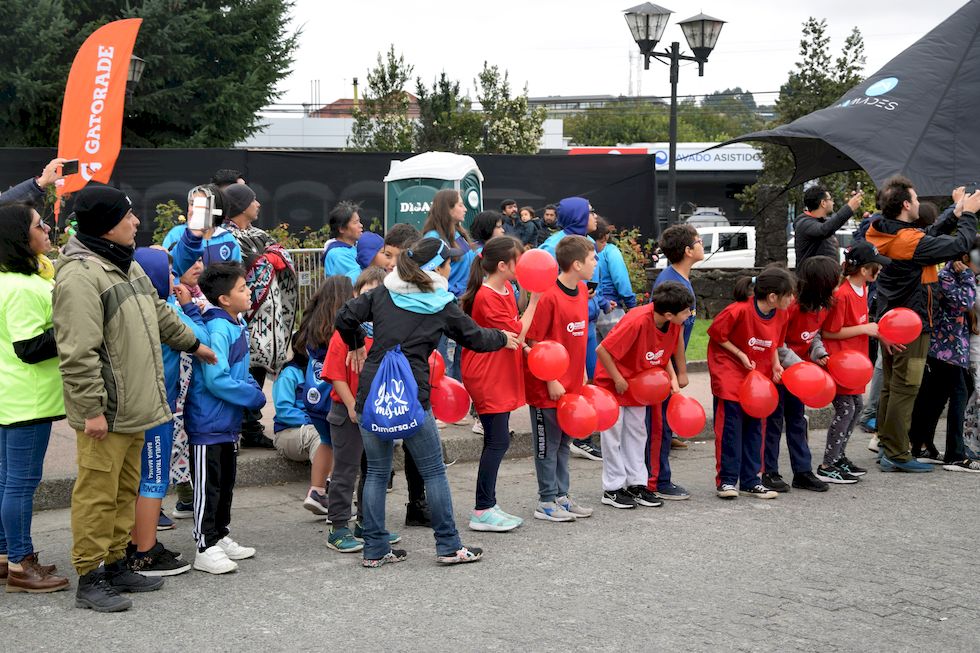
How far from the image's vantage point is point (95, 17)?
2380 centimetres

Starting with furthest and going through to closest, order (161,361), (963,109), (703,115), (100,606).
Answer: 1. (703,115)
2. (963,109)
3. (161,361)
4. (100,606)

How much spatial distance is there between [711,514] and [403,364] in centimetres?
241

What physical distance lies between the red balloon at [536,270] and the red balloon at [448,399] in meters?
0.71

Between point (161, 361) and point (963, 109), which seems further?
point (963, 109)

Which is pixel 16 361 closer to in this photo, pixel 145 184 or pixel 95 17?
pixel 145 184

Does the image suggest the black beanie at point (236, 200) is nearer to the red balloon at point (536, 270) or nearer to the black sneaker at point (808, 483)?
the red balloon at point (536, 270)

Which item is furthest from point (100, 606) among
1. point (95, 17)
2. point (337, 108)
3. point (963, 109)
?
point (337, 108)

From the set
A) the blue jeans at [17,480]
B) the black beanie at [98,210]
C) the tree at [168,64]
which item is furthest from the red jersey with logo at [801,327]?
the tree at [168,64]

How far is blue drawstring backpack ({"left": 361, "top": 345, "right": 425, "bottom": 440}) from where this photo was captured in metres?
5.24

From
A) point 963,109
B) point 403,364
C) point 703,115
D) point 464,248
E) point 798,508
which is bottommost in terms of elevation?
point 798,508

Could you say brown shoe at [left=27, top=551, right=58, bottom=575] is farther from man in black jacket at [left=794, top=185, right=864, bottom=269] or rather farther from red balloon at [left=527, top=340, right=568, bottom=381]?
man in black jacket at [left=794, top=185, right=864, bottom=269]

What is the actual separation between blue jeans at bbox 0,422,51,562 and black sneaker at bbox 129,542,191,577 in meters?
0.51

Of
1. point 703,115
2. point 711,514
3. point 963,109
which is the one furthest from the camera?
point 703,115

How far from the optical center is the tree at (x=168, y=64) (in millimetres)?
22203
